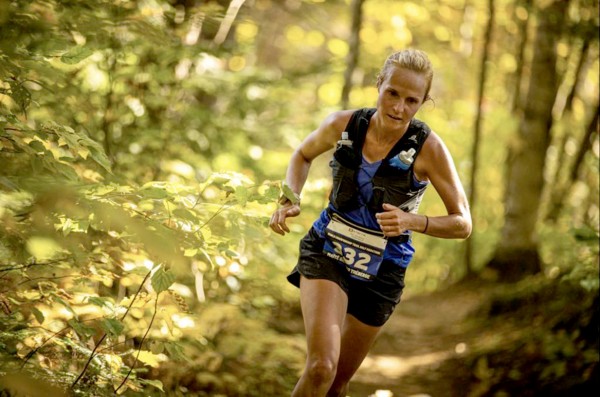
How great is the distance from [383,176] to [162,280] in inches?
49.4

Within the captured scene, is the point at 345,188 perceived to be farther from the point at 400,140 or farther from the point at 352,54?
the point at 352,54

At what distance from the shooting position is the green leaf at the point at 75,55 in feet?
10.3

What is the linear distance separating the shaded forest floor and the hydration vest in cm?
211

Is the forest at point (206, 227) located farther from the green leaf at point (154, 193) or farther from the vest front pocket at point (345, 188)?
the vest front pocket at point (345, 188)

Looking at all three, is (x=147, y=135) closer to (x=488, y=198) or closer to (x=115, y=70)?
(x=115, y=70)

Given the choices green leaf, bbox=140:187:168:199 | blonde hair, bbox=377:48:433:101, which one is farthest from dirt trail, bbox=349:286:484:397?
green leaf, bbox=140:187:168:199

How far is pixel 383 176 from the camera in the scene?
12.4 feet

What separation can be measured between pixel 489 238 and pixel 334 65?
6.64m

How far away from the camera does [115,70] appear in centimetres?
543

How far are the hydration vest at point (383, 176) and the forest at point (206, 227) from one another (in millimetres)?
248

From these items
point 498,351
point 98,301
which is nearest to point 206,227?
point 98,301

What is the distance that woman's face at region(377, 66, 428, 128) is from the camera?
368cm

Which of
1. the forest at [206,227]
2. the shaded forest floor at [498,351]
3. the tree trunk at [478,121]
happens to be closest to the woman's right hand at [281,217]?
the forest at [206,227]

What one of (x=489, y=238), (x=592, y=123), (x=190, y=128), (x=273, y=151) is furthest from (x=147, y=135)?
(x=489, y=238)
